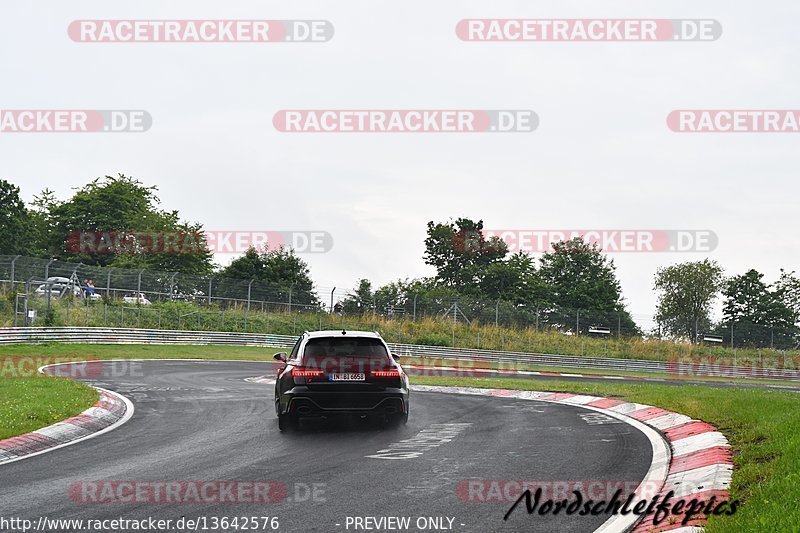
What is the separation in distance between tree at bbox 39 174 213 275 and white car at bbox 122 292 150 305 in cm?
3354

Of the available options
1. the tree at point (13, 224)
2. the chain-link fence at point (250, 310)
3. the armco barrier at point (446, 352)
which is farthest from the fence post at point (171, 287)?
the tree at point (13, 224)

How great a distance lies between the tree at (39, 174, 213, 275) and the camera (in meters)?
77.6

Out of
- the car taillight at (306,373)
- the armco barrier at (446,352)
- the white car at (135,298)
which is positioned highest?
the white car at (135,298)

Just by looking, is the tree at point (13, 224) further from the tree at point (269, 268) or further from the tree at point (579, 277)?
the tree at point (579, 277)

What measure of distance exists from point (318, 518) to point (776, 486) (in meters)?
3.54

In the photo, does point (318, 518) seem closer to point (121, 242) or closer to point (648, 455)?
point (648, 455)

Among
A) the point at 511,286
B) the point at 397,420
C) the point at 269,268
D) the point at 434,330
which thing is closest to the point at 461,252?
the point at 511,286

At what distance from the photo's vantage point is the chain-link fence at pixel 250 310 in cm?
3769

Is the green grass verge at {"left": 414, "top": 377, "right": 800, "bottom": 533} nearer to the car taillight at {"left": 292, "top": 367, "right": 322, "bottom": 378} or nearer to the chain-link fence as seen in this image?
the car taillight at {"left": 292, "top": 367, "right": 322, "bottom": 378}

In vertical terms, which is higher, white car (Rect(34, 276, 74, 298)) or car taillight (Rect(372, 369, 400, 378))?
white car (Rect(34, 276, 74, 298))

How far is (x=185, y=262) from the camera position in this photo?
7906 centimetres

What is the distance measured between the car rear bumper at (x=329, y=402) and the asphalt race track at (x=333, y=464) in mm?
322

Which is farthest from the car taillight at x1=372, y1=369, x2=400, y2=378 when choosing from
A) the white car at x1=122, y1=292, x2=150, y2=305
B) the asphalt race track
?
the white car at x1=122, y1=292, x2=150, y2=305

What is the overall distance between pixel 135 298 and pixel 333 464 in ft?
118
